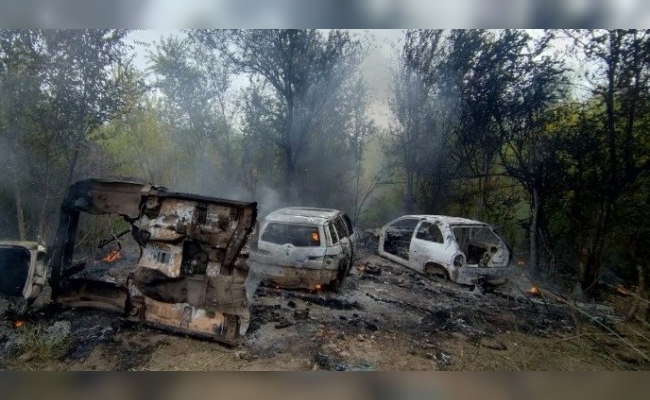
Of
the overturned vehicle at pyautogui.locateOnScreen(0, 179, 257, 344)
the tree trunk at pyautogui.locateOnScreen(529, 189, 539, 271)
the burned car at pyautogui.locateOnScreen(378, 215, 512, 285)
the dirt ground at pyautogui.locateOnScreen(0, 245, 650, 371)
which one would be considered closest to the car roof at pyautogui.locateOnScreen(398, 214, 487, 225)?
the burned car at pyautogui.locateOnScreen(378, 215, 512, 285)

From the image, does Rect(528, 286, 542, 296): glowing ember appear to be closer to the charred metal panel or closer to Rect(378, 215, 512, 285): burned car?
Rect(378, 215, 512, 285): burned car

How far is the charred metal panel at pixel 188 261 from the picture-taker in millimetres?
3553

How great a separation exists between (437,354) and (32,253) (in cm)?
470

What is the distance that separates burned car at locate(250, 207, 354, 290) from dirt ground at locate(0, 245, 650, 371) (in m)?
0.22

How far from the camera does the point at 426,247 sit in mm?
5707

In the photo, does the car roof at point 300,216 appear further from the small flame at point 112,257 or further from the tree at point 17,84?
the tree at point 17,84

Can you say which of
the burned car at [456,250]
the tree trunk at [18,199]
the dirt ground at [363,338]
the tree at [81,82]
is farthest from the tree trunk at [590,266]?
the tree trunk at [18,199]

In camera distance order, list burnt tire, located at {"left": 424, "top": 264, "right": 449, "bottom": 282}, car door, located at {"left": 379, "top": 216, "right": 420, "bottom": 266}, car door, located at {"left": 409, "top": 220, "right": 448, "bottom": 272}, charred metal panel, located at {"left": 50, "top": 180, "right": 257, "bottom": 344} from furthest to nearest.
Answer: car door, located at {"left": 379, "top": 216, "right": 420, "bottom": 266} → car door, located at {"left": 409, "top": 220, "right": 448, "bottom": 272} → burnt tire, located at {"left": 424, "top": 264, "right": 449, "bottom": 282} → charred metal panel, located at {"left": 50, "top": 180, "right": 257, "bottom": 344}

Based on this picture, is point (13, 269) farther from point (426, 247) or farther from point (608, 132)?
point (608, 132)

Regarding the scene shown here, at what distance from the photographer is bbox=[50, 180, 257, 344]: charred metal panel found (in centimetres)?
355

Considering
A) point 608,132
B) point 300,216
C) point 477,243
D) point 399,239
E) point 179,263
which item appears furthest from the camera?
point 399,239

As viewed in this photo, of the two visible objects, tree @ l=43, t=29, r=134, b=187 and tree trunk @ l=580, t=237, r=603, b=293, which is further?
tree @ l=43, t=29, r=134, b=187

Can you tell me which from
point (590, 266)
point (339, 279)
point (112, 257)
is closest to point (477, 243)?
point (590, 266)

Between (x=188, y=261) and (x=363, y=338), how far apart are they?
2223mm
